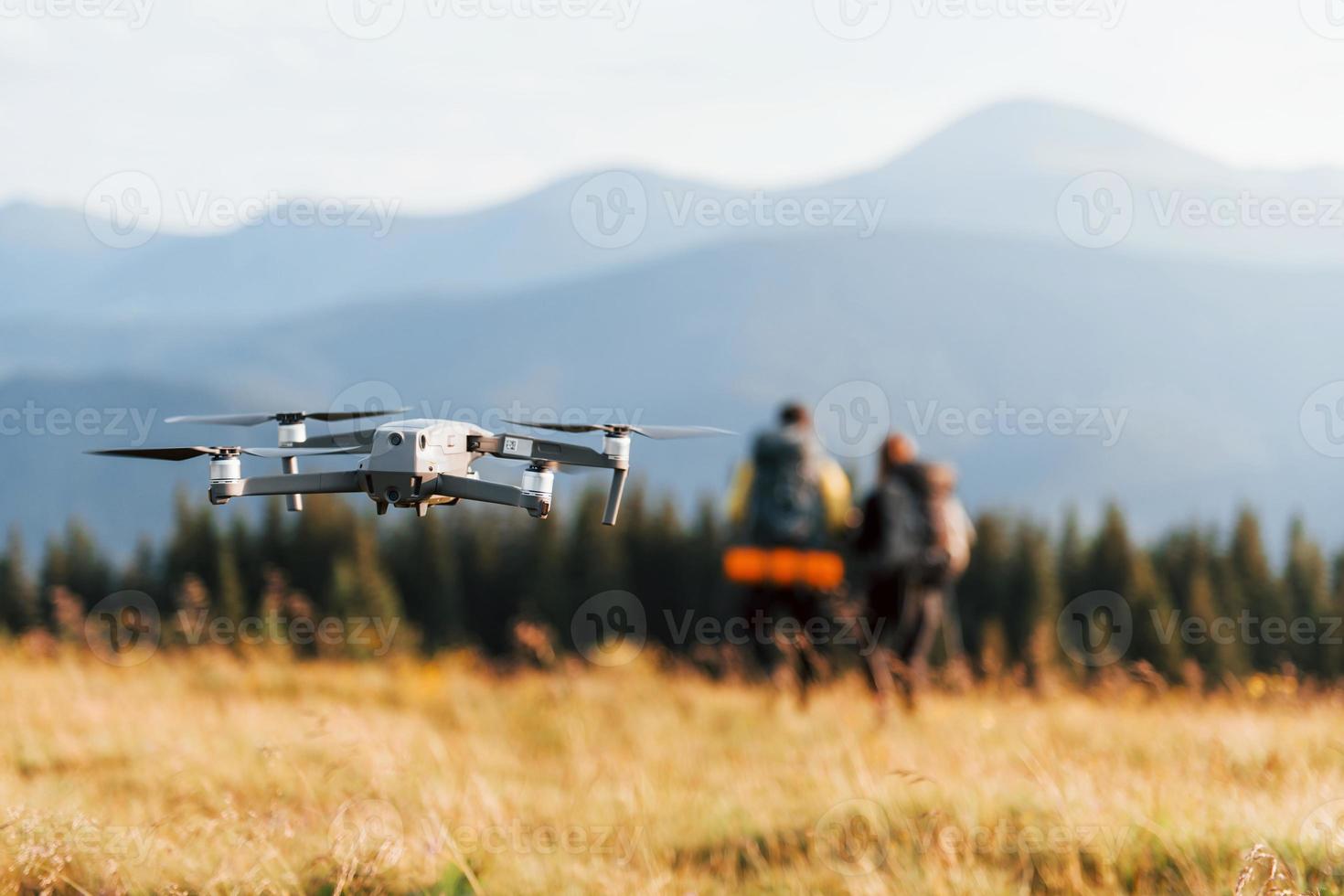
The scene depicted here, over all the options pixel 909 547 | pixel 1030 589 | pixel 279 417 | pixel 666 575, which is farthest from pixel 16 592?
pixel 1030 589

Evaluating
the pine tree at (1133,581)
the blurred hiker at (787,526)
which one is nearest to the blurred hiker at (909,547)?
the blurred hiker at (787,526)

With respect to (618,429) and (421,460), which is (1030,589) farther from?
(421,460)

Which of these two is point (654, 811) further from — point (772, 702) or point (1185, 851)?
point (772, 702)

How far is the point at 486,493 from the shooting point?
147cm

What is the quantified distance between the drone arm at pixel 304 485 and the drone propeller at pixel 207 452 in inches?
1.5

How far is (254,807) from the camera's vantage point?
4.87 m

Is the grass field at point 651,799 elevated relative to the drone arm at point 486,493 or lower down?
lower down

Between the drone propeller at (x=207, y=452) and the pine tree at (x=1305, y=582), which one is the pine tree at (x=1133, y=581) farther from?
A: the drone propeller at (x=207, y=452)

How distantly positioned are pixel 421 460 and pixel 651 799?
14.5 feet

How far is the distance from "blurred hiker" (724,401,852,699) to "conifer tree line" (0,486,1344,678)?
4561cm

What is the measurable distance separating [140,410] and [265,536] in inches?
2096

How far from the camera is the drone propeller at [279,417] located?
5.43 ft

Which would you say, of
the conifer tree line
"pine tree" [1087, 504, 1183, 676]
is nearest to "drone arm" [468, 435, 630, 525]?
the conifer tree line

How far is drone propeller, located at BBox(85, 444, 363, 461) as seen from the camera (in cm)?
147
